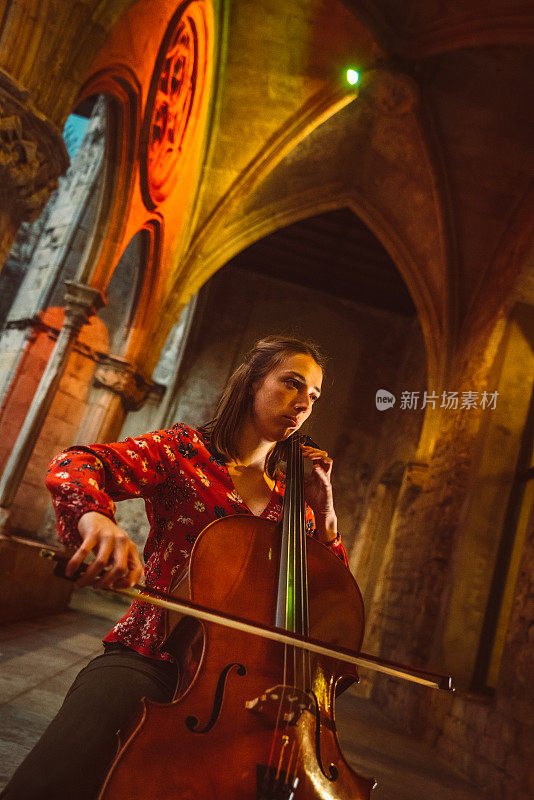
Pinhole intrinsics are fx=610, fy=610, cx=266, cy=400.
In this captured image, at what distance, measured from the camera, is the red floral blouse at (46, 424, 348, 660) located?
1032 mm

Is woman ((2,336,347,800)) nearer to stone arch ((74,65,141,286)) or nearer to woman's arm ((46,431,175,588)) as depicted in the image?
woman's arm ((46,431,175,588))

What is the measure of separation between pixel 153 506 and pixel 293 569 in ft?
1.18

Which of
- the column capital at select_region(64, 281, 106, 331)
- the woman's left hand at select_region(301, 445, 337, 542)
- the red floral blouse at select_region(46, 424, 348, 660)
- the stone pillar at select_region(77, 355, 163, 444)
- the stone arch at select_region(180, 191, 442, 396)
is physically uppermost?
the stone arch at select_region(180, 191, 442, 396)

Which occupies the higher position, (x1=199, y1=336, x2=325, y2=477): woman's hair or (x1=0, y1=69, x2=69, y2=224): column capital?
(x1=0, y1=69, x2=69, y2=224): column capital

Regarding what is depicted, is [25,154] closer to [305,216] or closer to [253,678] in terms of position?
[253,678]

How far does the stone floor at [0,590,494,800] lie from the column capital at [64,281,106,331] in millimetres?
2805

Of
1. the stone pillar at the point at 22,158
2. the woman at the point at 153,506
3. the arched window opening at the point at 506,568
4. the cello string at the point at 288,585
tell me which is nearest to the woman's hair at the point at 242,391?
the woman at the point at 153,506

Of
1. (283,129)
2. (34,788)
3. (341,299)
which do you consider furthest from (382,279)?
(34,788)

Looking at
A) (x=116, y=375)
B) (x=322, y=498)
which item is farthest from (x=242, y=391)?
(x=116, y=375)

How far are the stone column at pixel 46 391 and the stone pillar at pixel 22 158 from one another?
7.10 feet

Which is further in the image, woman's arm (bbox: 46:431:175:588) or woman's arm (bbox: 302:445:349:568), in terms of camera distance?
woman's arm (bbox: 302:445:349:568)

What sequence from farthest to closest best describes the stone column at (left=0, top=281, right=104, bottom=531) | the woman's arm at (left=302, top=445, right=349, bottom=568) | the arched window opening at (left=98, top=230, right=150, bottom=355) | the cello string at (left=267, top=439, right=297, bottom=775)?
the arched window opening at (left=98, top=230, right=150, bottom=355)
the stone column at (left=0, top=281, right=104, bottom=531)
the woman's arm at (left=302, top=445, right=349, bottom=568)
the cello string at (left=267, top=439, right=297, bottom=775)

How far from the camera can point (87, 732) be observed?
913 millimetres

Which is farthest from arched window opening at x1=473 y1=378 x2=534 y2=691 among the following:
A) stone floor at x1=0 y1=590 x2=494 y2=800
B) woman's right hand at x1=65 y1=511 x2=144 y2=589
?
woman's right hand at x1=65 y1=511 x2=144 y2=589
